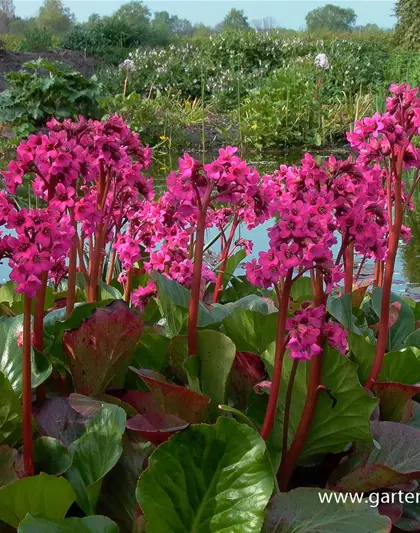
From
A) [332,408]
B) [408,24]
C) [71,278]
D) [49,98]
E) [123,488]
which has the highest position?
[408,24]

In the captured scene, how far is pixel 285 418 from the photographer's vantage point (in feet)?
3.52

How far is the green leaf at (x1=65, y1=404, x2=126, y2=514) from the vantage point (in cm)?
100

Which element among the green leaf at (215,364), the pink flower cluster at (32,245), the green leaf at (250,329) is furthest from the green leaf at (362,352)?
the pink flower cluster at (32,245)

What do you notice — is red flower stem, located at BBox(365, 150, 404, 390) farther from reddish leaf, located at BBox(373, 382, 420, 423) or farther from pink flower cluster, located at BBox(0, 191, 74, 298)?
pink flower cluster, located at BBox(0, 191, 74, 298)

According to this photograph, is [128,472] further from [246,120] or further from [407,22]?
[407,22]

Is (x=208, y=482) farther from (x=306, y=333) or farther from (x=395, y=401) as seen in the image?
(x=395, y=401)

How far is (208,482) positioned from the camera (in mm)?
970

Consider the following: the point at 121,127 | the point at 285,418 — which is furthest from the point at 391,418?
the point at 121,127

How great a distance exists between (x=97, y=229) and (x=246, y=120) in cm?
967

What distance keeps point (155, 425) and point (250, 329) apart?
34cm

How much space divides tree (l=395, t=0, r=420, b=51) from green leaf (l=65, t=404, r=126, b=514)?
74.1 ft

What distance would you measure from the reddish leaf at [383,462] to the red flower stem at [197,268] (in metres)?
0.30

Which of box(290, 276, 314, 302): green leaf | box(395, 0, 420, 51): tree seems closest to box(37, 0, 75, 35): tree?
box(395, 0, 420, 51): tree

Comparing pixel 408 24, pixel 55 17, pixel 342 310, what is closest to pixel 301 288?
pixel 342 310
